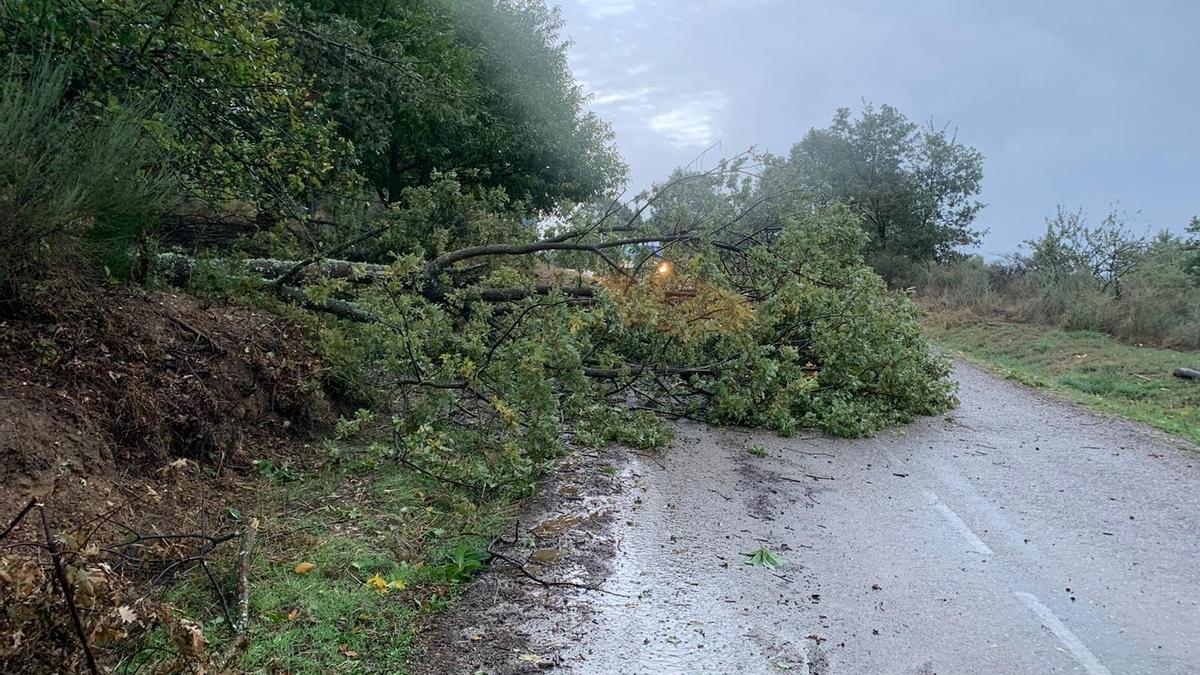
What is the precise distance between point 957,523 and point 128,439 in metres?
5.25

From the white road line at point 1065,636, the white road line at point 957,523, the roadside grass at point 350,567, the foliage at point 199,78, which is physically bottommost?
the roadside grass at point 350,567

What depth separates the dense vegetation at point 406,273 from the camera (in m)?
4.48

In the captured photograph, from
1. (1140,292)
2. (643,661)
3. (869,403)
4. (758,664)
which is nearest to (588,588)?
(643,661)

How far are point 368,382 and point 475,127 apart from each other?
14106mm

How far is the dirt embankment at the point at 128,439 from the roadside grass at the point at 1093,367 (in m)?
9.02

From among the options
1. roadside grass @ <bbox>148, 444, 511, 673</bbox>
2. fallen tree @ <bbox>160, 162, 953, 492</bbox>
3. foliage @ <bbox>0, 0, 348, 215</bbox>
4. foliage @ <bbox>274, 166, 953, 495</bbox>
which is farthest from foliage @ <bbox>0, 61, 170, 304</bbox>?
roadside grass @ <bbox>148, 444, 511, 673</bbox>

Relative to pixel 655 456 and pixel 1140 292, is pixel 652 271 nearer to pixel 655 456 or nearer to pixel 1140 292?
pixel 655 456

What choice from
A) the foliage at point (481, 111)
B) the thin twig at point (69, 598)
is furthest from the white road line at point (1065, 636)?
the foliage at point (481, 111)

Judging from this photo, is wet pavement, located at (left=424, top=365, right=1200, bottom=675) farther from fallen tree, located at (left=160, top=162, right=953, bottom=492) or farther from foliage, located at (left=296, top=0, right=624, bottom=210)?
foliage, located at (left=296, top=0, right=624, bottom=210)

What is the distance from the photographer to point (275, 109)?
7.43 metres

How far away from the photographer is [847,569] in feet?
13.6

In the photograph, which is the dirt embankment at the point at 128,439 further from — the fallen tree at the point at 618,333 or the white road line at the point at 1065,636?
the white road line at the point at 1065,636

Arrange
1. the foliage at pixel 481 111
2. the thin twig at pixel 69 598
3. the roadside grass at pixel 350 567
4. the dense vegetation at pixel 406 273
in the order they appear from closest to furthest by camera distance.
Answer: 1. the thin twig at pixel 69 598
2. the roadside grass at pixel 350 567
3. the dense vegetation at pixel 406 273
4. the foliage at pixel 481 111

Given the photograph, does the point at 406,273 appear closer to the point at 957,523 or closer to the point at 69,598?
the point at 69,598
